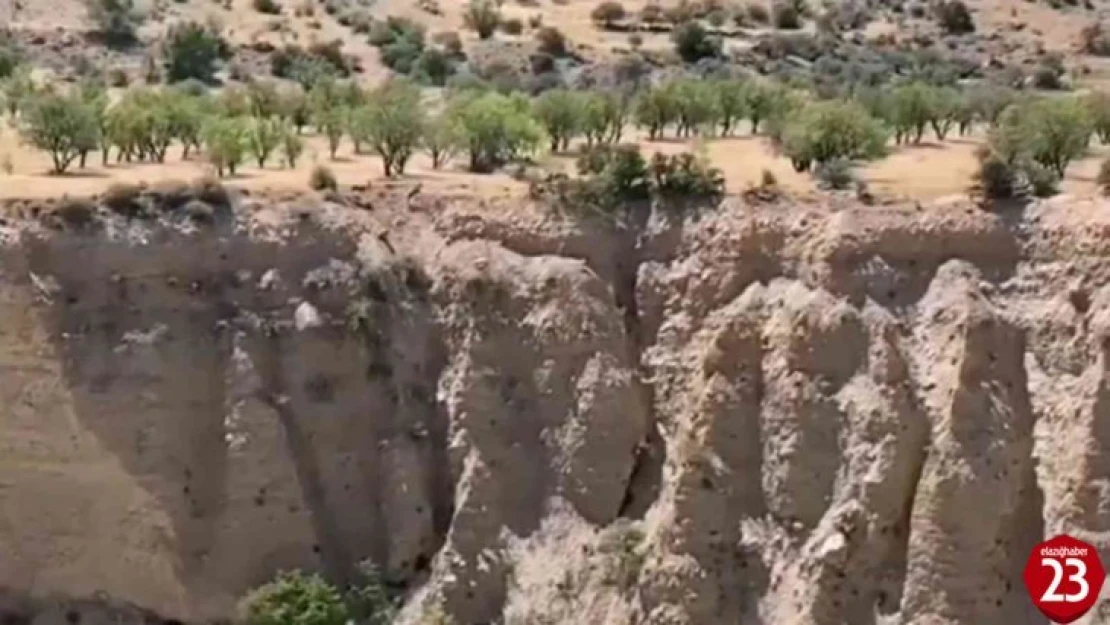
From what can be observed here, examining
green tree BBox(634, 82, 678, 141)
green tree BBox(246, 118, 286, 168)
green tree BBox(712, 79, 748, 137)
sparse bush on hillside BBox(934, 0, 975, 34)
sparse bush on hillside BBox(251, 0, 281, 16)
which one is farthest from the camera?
sparse bush on hillside BBox(934, 0, 975, 34)

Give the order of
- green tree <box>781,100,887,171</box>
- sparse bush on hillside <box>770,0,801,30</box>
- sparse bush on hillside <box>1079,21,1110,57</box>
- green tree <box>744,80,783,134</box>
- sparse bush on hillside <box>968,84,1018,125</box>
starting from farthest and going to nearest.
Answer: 1. sparse bush on hillside <box>770,0,801,30</box>
2. sparse bush on hillside <box>1079,21,1110,57</box>
3. sparse bush on hillside <box>968,84,1018,125</box>
4. green tree <box>744,80,783,134</box>
5. green tree <box>781,100,887,171</box>

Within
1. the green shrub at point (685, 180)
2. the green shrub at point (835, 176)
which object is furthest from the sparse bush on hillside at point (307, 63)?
the green shrub at point (835, 176)

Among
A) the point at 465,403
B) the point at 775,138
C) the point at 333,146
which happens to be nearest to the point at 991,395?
the point at 465,403

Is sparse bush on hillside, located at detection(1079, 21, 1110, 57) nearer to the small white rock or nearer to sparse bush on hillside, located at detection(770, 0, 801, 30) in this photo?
sparse bush on hillside, located at detection(770, 0, 801, 30)

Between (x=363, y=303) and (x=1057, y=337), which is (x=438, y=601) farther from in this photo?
(x=1057, y=337)

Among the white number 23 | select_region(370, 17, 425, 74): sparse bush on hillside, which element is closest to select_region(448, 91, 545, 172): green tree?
the white number 23

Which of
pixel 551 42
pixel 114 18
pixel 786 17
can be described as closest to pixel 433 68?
pixel 551 42
